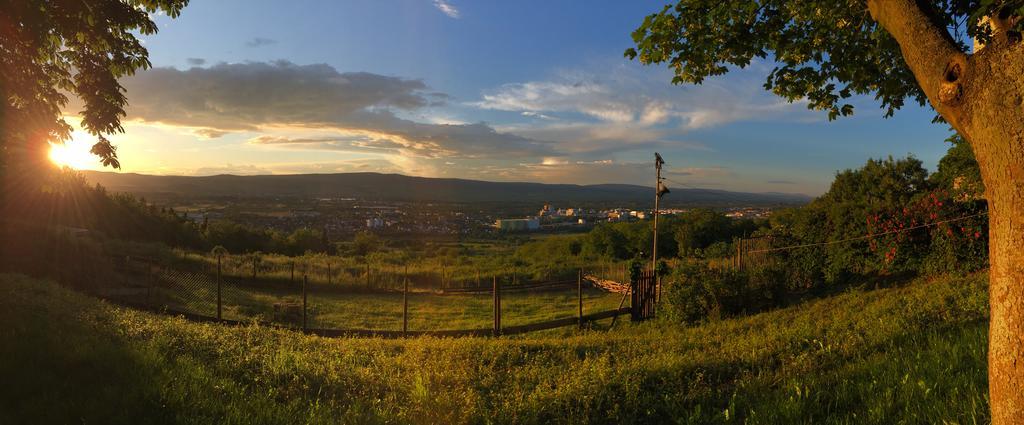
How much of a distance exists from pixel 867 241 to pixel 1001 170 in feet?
41.3

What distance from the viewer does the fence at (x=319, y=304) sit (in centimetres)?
1326

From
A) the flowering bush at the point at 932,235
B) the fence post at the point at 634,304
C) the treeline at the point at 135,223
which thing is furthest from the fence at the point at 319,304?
the flowering bush at the point at 932,235

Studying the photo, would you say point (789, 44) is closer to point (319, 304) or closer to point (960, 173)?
point (960, 173)

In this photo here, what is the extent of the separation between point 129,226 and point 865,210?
45469mm

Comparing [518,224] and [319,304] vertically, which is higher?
[319,304]

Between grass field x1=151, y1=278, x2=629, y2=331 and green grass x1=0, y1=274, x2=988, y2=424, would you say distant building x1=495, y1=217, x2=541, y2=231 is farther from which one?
green grass x1=0, y1=274, x2=988, y2=424

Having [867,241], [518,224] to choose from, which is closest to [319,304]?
[867,241]

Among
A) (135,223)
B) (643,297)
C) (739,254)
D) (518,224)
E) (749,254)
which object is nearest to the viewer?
(643,297)

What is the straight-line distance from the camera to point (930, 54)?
11.0ft

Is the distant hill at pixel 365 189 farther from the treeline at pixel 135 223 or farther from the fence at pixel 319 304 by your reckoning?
the fence at pixel 319 304

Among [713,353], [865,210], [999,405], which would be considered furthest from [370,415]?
[865,210]

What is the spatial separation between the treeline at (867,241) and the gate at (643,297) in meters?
1.27

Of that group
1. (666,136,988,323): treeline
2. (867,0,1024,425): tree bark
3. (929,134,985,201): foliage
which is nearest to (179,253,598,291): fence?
(666,136,988,323): treeline

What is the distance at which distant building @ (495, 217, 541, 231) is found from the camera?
91.7 m
